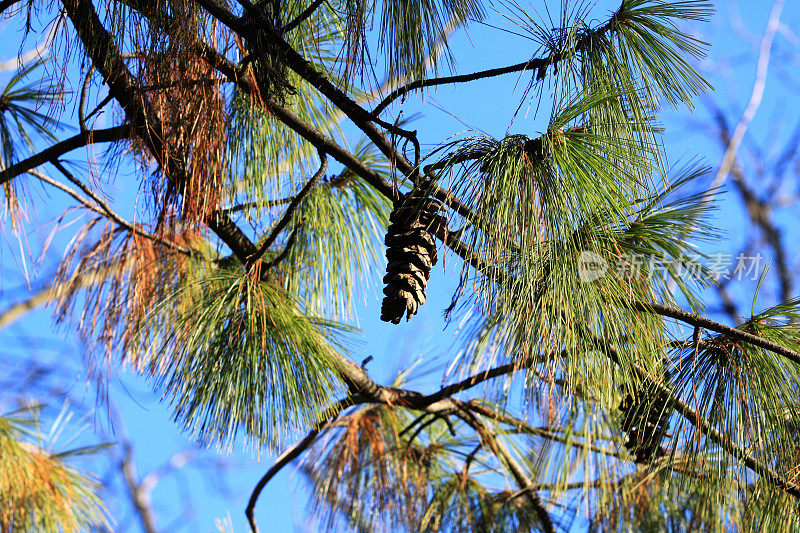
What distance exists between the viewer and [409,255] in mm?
815

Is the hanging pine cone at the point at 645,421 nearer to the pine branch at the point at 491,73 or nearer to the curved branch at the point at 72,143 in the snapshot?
the pine branch at the point at 491,73

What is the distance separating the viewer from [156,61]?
37.7 inches

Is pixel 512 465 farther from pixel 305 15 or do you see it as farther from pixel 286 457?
pixel 305 15

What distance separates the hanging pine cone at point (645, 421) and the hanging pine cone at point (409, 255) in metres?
0.29

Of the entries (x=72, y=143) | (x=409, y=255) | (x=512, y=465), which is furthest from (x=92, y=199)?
(x=512, y=465)

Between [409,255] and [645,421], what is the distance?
0.40 meters

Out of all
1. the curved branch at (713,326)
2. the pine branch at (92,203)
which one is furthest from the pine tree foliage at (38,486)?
the curved branch at (713,326)

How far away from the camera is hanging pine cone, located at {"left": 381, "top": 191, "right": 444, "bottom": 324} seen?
803mm

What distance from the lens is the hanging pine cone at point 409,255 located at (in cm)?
80

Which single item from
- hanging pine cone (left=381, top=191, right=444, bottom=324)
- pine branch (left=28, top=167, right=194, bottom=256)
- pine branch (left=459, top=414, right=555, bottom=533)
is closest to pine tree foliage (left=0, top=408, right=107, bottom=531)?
pine branch (left=28, top=167, right=194, bottom=256)

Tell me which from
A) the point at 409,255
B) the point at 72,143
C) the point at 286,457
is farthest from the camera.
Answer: the point at 286,457

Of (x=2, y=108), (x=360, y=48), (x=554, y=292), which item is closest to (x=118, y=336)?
(x=2, y=108)

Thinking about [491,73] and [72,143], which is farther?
[72,143]

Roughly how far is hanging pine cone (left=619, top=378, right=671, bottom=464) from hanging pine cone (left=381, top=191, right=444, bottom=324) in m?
0.29
